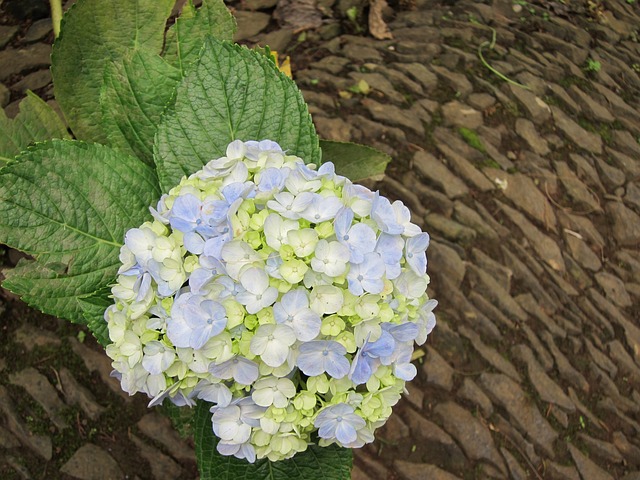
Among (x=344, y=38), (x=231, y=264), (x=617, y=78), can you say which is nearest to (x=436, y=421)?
(x=231, y=264)

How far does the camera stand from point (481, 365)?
2.34 meters

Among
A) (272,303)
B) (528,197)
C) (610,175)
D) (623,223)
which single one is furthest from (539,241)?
(272,303)

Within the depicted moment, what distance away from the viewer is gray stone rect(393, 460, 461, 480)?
205cm

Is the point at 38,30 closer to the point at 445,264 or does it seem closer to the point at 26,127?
the point at 26,127

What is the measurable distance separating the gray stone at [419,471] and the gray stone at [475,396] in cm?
28

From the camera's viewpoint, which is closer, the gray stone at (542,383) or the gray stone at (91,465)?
the gray stone at (91,465)

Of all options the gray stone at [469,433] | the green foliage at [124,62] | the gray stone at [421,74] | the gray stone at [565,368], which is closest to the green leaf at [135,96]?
the green foliage at [124,62]

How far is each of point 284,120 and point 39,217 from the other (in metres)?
0.43

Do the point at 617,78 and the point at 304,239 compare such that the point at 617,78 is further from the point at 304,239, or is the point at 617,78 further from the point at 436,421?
the point at 304,239

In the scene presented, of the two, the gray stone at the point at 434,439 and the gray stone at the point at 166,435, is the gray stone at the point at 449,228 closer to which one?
the gray stone at the point at 434,439

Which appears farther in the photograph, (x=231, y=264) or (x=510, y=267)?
(x=510, y=267)

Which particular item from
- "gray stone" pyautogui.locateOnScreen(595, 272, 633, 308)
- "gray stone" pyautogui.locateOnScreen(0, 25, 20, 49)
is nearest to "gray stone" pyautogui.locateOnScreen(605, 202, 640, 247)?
"gray stone" pyautogui.locateOnScreen(595, 272, 633, 308)

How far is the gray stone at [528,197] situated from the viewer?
278 cm

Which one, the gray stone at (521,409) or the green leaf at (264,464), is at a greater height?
the green leaf at (264,464)
